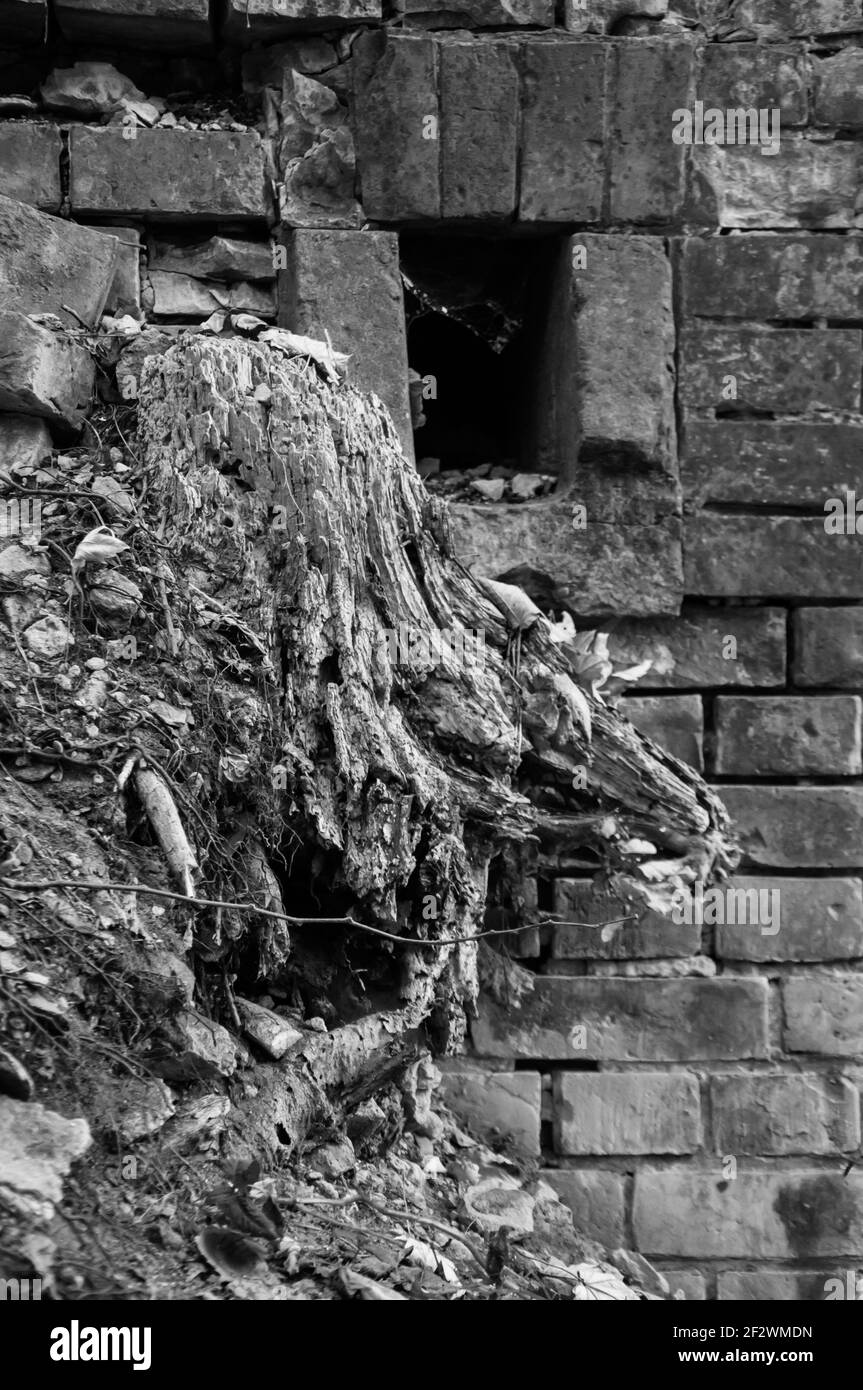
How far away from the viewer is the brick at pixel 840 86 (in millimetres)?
3682

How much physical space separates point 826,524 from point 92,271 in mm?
2212

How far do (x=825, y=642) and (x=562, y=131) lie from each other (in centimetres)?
169

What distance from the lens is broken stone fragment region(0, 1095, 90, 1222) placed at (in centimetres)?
174

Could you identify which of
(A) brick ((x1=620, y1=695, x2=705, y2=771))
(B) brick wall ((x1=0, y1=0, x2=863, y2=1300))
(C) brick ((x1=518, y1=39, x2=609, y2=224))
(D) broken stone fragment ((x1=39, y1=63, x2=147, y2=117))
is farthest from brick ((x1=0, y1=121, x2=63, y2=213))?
(A) brick ((x1=620, y1=695, x2=705, y2=771))

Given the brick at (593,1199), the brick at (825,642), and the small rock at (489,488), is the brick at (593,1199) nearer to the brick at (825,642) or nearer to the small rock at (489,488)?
the brick at (825,642)

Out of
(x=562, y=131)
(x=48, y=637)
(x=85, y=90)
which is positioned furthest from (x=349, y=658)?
(x=85, y=90)

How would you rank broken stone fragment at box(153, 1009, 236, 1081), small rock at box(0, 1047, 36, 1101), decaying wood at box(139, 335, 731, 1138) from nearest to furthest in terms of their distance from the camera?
small rock at box(0, 1047, 36, 1101) → broken stone fragment at box(153, 1009, 236, 1081) → decaying wood at box(139, 335, 731, 1138)

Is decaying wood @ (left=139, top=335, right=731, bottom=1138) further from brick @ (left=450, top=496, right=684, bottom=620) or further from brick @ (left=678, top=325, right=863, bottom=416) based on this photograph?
brick @ (left=678, top=325, right=863, bottom=416)

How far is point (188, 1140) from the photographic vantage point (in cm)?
203

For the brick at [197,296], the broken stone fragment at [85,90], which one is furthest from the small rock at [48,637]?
the broken stone fragment at [85,90]

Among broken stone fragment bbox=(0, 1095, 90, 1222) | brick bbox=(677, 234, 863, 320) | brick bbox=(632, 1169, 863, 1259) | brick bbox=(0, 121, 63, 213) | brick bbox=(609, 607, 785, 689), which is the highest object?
brick bbox=(0, 121, 63, 213)

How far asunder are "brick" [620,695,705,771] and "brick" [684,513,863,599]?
33 cm
